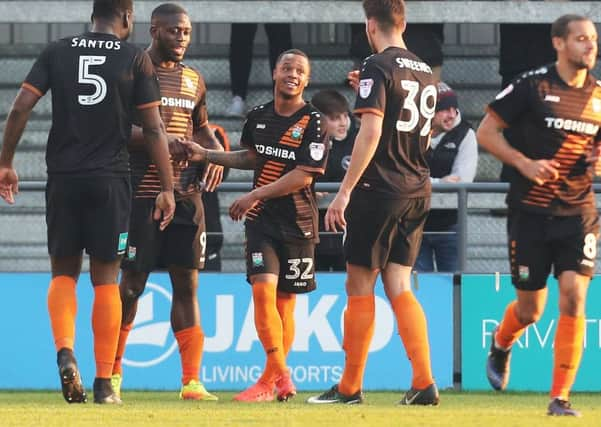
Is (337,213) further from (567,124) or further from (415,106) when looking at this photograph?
(567,124)

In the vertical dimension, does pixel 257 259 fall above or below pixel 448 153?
below

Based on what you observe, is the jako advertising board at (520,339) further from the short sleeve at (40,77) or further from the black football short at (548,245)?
the short sleeve at (40,77)

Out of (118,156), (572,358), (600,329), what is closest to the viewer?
(572,358)

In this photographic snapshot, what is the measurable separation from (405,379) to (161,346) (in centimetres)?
170

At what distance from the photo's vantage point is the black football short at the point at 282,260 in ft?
30.2

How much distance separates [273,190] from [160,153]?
34.0 inches

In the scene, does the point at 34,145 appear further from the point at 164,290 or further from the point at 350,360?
the point at 350,360

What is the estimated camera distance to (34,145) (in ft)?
49.4

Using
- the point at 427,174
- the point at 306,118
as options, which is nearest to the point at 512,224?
the point at 427,174

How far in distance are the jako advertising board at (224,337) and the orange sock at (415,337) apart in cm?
273

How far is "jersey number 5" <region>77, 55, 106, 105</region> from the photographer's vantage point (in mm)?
8203

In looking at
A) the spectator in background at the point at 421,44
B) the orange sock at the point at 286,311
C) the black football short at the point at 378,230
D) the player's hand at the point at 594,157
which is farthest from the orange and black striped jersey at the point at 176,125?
the spectator in background at the point at 421,44

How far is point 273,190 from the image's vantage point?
9.10 metres

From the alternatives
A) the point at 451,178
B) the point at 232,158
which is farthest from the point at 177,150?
the point at 451,178
